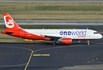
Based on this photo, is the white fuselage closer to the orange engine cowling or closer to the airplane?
the airplane

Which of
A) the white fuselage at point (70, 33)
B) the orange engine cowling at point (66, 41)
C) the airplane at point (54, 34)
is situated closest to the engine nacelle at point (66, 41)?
the orange engine cowling at point (66, 41)

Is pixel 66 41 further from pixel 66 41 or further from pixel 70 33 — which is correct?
pixel 70 33

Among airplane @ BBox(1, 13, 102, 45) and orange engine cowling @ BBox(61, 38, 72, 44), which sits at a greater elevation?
airplane @ BBox(1, 13, 102, 45)

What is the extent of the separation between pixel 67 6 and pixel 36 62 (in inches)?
2955

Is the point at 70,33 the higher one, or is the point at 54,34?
the point at 70,33

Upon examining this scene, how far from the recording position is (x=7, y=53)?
62.5 metres

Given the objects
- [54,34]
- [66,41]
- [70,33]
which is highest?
[70,33]

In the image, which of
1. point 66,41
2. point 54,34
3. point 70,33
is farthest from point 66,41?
point 54,34

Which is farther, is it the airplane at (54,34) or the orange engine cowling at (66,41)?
the airplane at (54,34)

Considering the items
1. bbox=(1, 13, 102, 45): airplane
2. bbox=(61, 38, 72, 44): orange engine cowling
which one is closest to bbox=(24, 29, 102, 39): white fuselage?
bbox=(1, 13, 102, 45): airplane

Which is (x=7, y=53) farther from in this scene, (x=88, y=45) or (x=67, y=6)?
(x=67, y=6)

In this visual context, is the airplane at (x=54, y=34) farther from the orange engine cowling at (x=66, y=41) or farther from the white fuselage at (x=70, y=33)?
the orange engine cowling at (x=66, y=41)

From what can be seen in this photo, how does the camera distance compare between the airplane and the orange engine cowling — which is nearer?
the orange engine cowling

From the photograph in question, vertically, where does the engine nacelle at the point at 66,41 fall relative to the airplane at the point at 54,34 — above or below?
below
